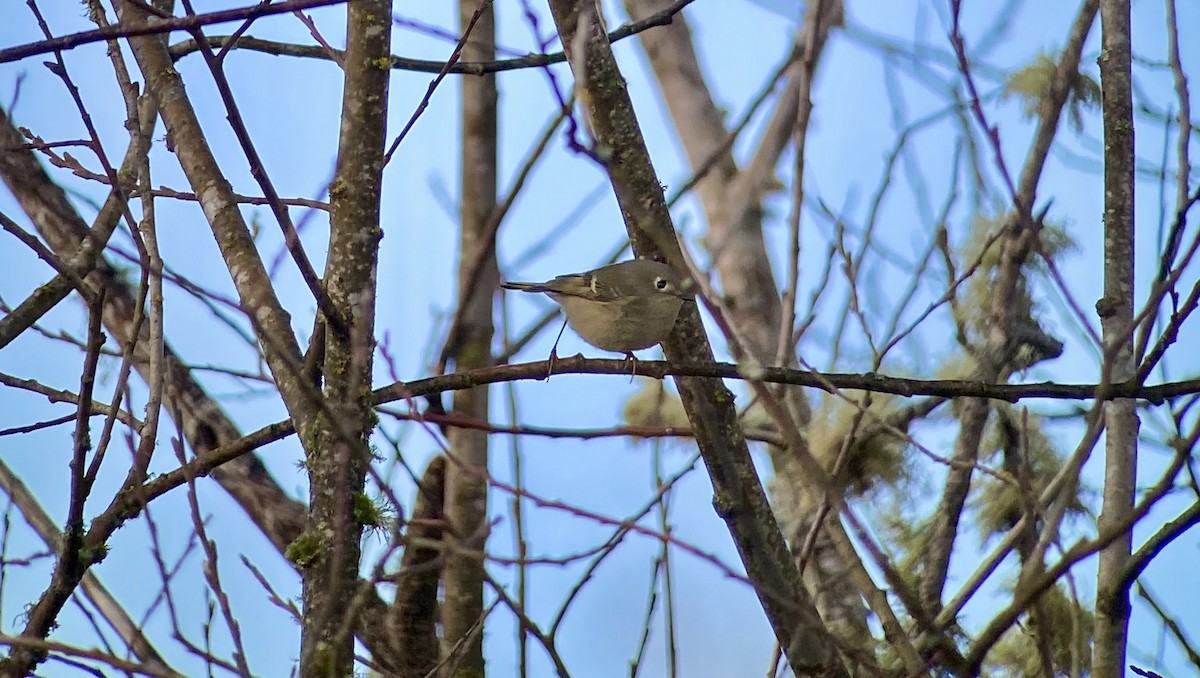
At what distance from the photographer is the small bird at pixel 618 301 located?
296cm

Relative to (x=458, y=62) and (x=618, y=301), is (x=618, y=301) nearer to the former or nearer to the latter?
(x=618, y=301)

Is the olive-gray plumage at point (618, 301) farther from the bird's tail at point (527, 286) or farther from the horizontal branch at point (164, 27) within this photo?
the horizontal branch at point (164, 27)

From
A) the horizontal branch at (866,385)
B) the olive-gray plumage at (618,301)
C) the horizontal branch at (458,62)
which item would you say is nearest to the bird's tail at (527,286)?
the olive-gray plumage at (618,301)

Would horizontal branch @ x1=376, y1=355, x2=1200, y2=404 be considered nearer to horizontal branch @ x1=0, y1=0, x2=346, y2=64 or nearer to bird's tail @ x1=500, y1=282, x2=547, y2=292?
horizontal branch @ x1=0, y1=0, x2=346, y2=64

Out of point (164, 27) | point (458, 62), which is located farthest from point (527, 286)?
point (164, 27)

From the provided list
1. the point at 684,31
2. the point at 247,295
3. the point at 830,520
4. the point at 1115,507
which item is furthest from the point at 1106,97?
the point at 684,31

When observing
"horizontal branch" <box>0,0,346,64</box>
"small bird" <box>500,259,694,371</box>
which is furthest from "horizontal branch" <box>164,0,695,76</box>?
Answer: "horizontal branch" <box>0,0,346,64</box>

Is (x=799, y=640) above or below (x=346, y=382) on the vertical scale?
→ below

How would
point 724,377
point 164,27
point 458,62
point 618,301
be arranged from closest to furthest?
point 164,27, point 724,377, point 458,62, point 618,301

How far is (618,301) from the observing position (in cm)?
314

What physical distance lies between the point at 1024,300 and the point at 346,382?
272 centimetres

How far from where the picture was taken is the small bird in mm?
2957

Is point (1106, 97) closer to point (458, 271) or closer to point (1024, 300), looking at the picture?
point (1024, 300)

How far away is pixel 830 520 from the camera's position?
252 cm
